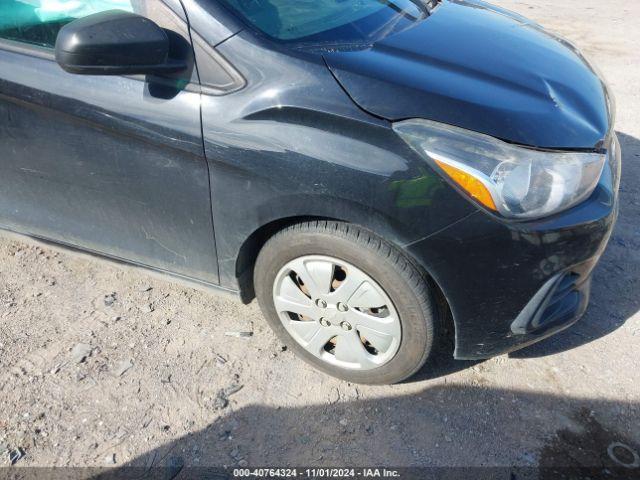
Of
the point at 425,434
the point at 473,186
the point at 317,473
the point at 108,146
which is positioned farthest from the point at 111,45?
the point at 425,434

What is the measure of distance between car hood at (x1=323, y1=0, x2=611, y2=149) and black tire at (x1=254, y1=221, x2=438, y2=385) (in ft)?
1.47

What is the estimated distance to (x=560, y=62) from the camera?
2412 millimetres

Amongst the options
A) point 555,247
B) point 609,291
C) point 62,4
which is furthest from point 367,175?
point 609,291

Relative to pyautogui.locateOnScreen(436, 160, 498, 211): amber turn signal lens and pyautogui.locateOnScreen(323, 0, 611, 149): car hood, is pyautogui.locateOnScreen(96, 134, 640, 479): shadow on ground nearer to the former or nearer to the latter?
pyautogui.locateOnScreen(436, 160, 498, 211): amber turn signal lens

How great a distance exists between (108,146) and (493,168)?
4.80 ft

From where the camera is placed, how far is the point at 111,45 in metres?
1.78

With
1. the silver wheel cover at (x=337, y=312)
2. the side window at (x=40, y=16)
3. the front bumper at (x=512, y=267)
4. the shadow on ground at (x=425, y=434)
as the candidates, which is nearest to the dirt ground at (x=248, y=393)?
the shadow on ground at (x=425, y=434)

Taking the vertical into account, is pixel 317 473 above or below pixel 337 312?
below

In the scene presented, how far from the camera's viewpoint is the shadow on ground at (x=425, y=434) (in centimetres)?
204

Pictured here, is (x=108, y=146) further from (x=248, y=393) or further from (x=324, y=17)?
(x=248, y=393)

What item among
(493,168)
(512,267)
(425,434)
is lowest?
(425,434)

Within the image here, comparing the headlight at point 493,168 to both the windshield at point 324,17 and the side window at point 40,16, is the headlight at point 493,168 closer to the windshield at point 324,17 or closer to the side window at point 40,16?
the windshield at point 324,17

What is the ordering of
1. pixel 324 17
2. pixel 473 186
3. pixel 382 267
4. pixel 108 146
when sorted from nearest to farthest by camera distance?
pixel 473 186, pixel 382 267, pixel 108 146, pixel 324 17

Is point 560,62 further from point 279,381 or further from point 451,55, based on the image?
point 279,381
